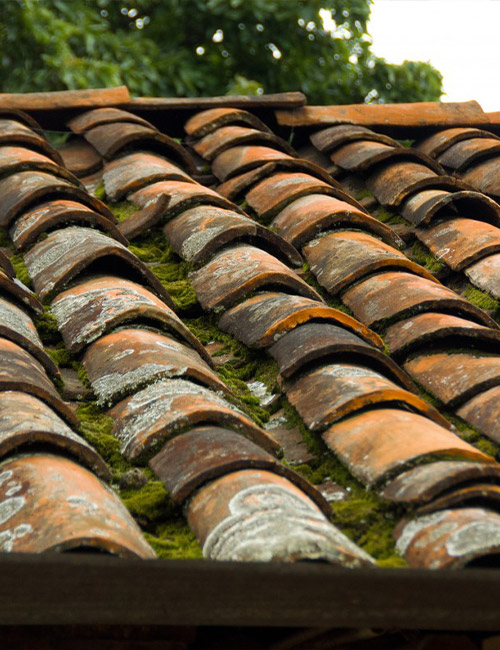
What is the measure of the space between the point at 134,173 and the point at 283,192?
558mm

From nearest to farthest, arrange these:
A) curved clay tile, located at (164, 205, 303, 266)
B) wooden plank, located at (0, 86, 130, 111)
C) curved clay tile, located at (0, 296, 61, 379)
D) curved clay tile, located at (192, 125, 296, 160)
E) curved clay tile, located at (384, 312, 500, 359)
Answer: curved clay tile, located at (0, 296, 61, 379)
curved clay tile, located at (384, 312, 500, 359)
curved clay tile, located at (164, 205, 303, 266)
curved clay tile, located at (192, 125, 296, 160)
wooden plank, located at (0, 86, 130, 111)

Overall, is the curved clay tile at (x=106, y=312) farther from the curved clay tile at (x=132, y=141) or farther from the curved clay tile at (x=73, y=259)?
the curved clay tile at (x=132, y=141)

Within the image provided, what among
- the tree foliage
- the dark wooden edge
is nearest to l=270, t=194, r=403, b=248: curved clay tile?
the dark wooden edge

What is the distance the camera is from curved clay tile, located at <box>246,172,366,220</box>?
3078 millimetres

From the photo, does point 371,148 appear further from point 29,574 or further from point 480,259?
point 29,574

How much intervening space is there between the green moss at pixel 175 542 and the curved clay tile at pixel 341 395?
0.41 meters

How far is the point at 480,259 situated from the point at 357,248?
425mm

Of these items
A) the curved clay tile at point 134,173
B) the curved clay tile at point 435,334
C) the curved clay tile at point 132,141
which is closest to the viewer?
the curved clay tile at point 435,334

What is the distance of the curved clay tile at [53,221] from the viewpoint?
2.61 metres

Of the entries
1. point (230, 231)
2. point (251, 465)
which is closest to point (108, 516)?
point (251, 465)

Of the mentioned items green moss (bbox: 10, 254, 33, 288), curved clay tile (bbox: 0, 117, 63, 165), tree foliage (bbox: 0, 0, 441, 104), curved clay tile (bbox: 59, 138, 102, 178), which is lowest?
green moss (bbox: 10, 254, 33, 288)

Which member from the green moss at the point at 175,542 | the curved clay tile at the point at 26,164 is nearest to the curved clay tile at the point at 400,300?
the green moss at the point at 175,542

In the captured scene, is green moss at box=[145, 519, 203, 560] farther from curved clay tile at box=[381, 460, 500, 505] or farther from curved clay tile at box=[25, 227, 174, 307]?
curved clay tile at box=[25, 227, 174, 307]

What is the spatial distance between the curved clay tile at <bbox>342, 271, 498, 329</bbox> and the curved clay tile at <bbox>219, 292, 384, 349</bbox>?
16 centimetres
